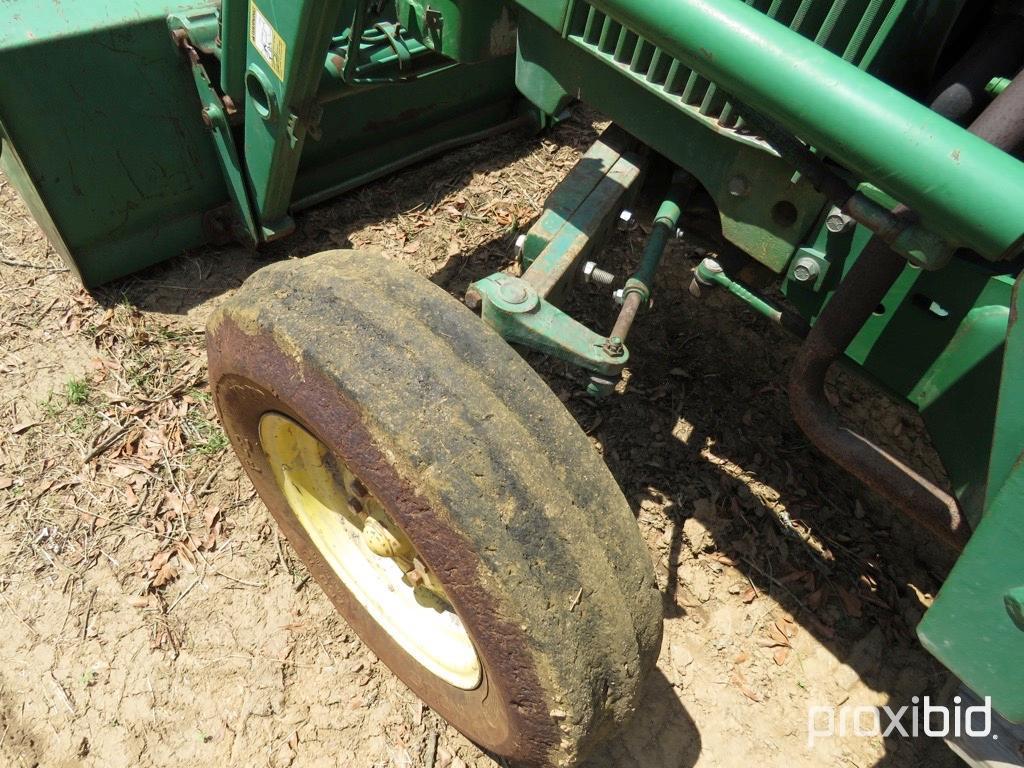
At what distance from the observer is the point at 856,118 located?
1.28 meters

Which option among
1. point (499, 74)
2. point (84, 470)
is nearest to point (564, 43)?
point (499, 74)

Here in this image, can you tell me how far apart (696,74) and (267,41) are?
134 cm

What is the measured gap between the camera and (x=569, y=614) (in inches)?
57.2

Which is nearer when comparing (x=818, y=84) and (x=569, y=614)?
(x=818, y=84)

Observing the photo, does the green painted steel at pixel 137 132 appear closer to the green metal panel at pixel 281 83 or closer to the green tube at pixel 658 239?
the green metal panel at pixel 281 83

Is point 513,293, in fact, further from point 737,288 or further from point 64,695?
point 64,695

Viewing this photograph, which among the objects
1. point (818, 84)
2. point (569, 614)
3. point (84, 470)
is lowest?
point (84, 470)

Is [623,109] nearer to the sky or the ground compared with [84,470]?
nearer to the sky

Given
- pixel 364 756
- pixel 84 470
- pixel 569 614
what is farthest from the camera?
pixel 84 470

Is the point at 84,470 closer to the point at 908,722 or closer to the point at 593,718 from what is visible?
the point at 593,718

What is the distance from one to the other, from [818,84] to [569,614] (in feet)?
3.55

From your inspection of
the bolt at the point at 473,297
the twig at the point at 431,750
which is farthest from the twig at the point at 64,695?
the bolt at the point at 473,297

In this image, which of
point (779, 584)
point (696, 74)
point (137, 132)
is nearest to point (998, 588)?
point (696, 74)

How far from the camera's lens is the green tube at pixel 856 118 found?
1.21 metres
